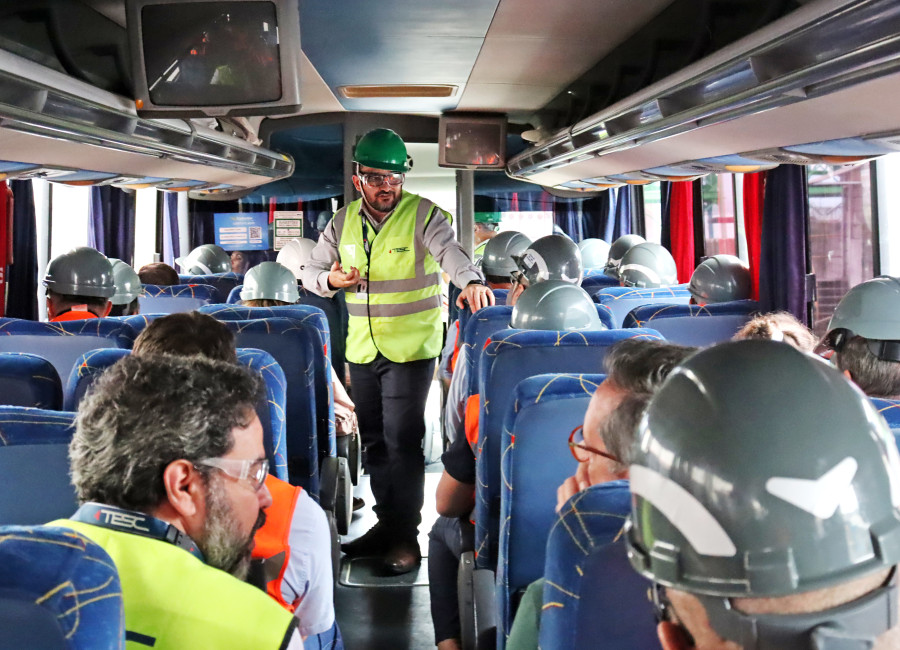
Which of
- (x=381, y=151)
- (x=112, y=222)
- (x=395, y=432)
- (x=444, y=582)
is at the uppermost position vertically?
(x=112, y=222)

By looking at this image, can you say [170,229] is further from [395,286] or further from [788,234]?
[788,234]

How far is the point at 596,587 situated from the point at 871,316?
2112 mm

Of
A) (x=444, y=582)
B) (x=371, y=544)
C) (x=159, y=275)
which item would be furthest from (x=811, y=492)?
(x=159, y=275)

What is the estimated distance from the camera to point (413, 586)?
434 cm

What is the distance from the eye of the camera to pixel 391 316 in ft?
15.5

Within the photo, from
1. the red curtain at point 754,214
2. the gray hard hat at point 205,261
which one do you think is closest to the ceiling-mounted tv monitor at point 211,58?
the red curtain at point 754,214

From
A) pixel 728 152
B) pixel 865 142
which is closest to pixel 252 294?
pixel 728 152

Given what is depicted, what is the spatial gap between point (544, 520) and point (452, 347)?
4.07 metres

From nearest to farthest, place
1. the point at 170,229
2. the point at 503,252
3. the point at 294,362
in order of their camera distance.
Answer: the point at 294,362 → the point at 503,252 → the point at 170,229

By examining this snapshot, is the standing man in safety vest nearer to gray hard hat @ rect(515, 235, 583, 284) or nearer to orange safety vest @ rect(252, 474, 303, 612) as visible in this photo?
gray hard hat @ rect(515, 235, 583, 284)

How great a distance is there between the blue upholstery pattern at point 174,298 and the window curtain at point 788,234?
4.29 meters

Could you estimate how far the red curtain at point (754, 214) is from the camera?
6.56 metres

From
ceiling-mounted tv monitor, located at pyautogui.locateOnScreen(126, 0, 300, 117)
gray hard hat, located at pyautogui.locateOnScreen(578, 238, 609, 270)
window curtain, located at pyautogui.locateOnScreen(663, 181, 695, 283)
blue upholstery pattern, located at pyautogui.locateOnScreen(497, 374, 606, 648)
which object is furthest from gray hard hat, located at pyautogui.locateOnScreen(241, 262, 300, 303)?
gray hard hat, located at pyautogui.locateOnScreen(578, 238, 609, 270)

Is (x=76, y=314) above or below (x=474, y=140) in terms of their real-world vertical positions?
below
